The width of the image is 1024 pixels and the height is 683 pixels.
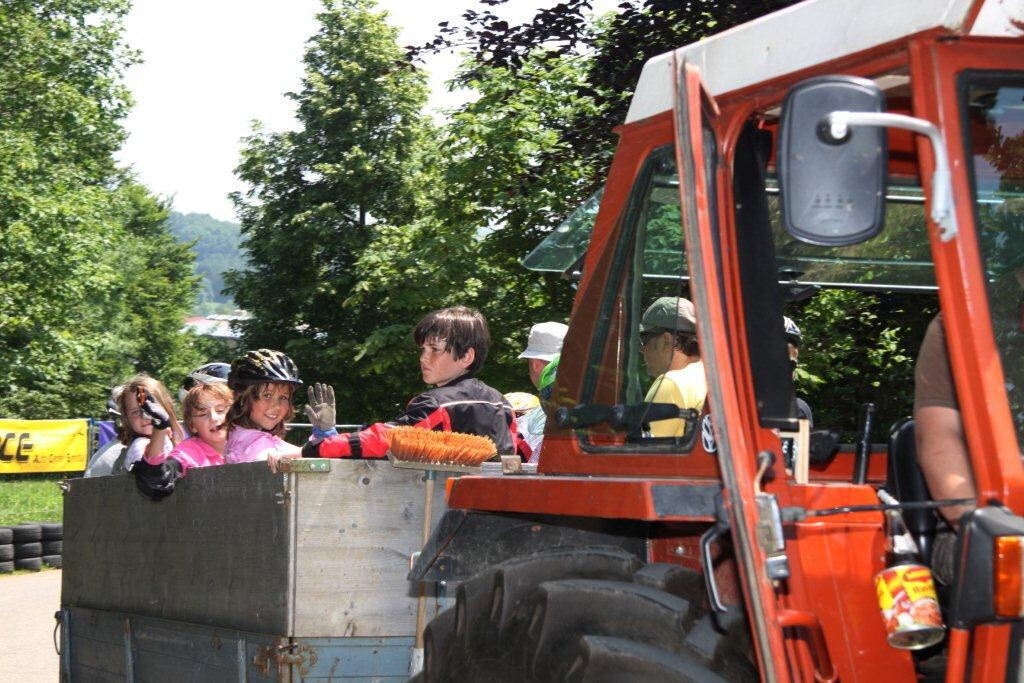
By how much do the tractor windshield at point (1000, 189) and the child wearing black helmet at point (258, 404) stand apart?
3.73 m

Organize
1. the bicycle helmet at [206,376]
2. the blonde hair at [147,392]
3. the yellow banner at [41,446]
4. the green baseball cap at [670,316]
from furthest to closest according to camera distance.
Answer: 1. the yellow banner at [41,446]
2. the bicycle helmet at [206,376]
3. the blonde hair at [147,392]
4. the green baseball cap at [670,316]

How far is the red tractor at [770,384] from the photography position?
2588mm

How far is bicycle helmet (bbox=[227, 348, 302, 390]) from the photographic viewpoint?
6062 millimetres

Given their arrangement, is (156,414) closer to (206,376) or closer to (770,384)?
(206,376)

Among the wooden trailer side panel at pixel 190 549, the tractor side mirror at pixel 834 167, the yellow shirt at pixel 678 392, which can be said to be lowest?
the wooden trailer side panel at pixel 190 549

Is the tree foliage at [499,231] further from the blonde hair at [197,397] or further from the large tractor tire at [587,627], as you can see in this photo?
the blonde hair at [197,397]

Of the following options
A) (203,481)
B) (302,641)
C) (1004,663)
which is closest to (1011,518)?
(1004,663)

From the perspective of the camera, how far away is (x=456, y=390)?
5.51m

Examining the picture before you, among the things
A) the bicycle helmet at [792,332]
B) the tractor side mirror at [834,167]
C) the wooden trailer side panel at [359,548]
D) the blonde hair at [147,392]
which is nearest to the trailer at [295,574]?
the wooden trailer side panel at [359,548]

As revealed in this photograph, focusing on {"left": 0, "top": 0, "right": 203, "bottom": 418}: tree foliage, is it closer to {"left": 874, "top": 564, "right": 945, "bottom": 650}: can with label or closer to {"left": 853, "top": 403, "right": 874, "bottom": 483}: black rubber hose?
{"left": 853, "top": 403, "right": 874, "bottom": 483}: black rubber hose

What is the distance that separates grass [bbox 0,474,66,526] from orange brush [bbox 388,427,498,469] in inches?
644

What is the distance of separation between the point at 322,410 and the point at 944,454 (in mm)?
3509

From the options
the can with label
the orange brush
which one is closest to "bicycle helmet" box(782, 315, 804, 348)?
the can with label

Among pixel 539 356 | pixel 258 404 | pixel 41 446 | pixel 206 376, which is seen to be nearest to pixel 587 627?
pixel 258 404
